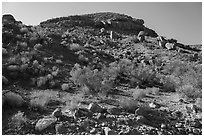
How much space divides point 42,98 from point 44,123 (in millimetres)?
2585

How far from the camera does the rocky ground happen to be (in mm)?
8641

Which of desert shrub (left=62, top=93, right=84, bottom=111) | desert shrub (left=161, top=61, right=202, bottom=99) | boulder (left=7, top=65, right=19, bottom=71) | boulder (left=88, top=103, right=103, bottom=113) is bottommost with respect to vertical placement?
desert shrub (left=62, top=93, right=84, bottom=111)

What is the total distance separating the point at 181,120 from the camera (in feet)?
31.2

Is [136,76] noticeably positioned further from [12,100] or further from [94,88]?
[12,100]

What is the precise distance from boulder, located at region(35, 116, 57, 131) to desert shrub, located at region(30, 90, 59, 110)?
1289 millimetres

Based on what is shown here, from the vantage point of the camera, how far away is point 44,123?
8.24 meters

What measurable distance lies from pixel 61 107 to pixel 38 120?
5.46 ft

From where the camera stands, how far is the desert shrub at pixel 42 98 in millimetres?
9859

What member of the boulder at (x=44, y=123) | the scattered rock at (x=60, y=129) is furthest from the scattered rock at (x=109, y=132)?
the boulder at (x=44, y=123)

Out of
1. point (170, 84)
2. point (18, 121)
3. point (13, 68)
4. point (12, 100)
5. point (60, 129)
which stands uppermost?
point (13, 68)

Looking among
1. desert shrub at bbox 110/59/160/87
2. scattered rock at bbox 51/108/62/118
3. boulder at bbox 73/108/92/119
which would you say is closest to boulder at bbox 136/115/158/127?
boulder at bbox 73/108/92/119

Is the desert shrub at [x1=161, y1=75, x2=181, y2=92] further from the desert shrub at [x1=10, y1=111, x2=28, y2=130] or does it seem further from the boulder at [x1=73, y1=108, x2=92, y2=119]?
the desert shrub at [x1=10, y1=111, x2=28, y2=130]

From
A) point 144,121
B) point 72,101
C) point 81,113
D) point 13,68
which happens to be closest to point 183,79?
point 144,121

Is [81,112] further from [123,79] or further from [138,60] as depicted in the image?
[138,60]
